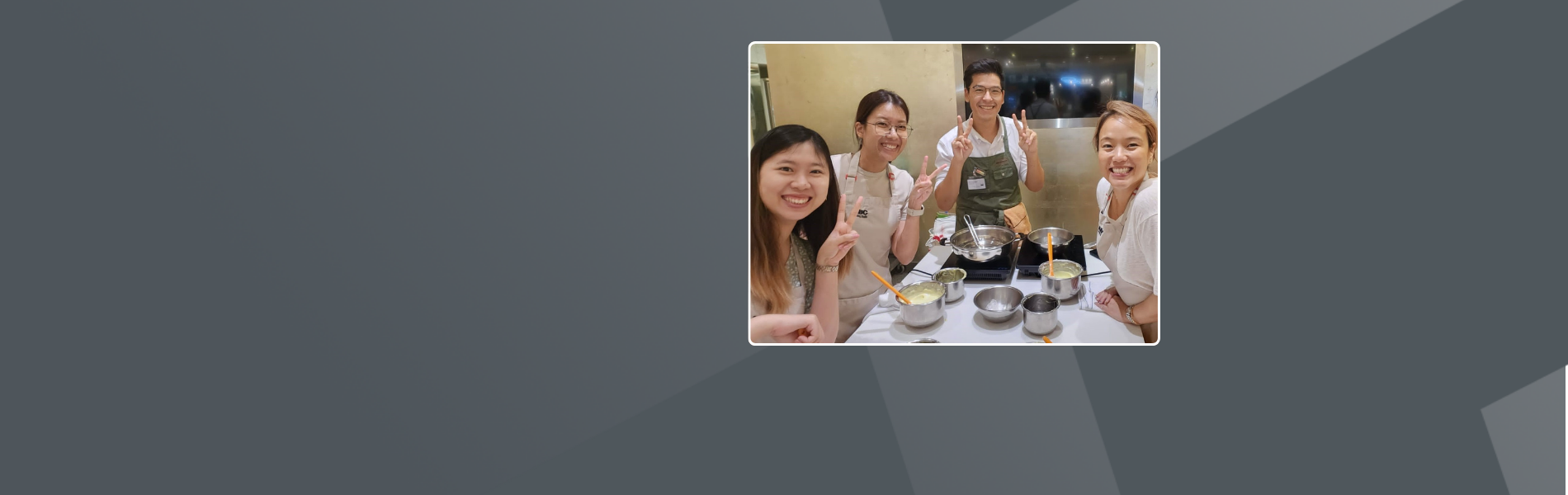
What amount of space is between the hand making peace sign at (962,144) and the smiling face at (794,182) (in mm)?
292

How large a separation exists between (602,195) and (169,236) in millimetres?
1043

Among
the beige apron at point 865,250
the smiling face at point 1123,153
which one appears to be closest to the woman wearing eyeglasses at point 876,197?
the beige apron at point 865,250

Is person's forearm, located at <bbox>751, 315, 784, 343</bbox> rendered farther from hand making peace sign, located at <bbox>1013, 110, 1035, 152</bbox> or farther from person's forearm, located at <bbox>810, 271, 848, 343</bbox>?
hand making peace sign, located at <bbox>1013, 110, 1035, 152</bbox>

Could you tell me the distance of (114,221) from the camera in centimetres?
230

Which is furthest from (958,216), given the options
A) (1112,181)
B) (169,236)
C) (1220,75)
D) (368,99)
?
(169,236)

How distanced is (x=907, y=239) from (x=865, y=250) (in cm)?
10

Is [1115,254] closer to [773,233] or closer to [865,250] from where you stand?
[865,250]

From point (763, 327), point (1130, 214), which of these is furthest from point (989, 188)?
point (763, 327)

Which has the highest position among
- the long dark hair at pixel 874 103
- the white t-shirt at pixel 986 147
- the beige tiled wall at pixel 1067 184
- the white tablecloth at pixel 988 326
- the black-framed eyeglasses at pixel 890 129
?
the long dark hair at pixel 874 103

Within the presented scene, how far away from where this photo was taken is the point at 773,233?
2.24 meters

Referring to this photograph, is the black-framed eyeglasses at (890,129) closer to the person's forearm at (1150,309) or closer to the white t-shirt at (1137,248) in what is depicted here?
the white t-shirt at (1137,248)

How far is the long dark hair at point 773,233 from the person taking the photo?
2.21m

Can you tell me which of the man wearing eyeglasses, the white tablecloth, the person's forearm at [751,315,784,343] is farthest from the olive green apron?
the person's forearm at [751,315,784,343]

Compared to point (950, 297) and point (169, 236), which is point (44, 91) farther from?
point (950, 297)
